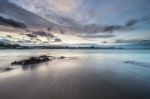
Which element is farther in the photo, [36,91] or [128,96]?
[36,91]

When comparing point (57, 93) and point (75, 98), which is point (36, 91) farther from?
point (75, 98)

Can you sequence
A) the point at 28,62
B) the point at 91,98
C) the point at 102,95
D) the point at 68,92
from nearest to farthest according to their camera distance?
the point at 91,98, the point at 102,95, the point at 68,92, the point at 28,62

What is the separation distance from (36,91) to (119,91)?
509 centimetres

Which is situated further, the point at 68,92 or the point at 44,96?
the point at 68,92

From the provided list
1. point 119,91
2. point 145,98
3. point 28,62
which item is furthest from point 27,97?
point 28,62

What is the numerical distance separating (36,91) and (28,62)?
11.5 meters

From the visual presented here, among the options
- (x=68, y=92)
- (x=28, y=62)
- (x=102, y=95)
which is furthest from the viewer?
(x=28, y=62)

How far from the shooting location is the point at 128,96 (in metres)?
5.73

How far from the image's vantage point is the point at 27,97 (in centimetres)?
564

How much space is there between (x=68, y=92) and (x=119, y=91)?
3.10m

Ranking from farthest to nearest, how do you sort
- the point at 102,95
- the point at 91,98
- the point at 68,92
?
the point at 68,92, the point at 102,95, the point at 91,98

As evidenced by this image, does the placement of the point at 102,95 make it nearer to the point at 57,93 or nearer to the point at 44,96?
the point at 57,93

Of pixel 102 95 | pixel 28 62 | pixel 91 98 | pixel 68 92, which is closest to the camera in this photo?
pixel 91 98

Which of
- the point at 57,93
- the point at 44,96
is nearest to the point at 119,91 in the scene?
the point at 57,93
